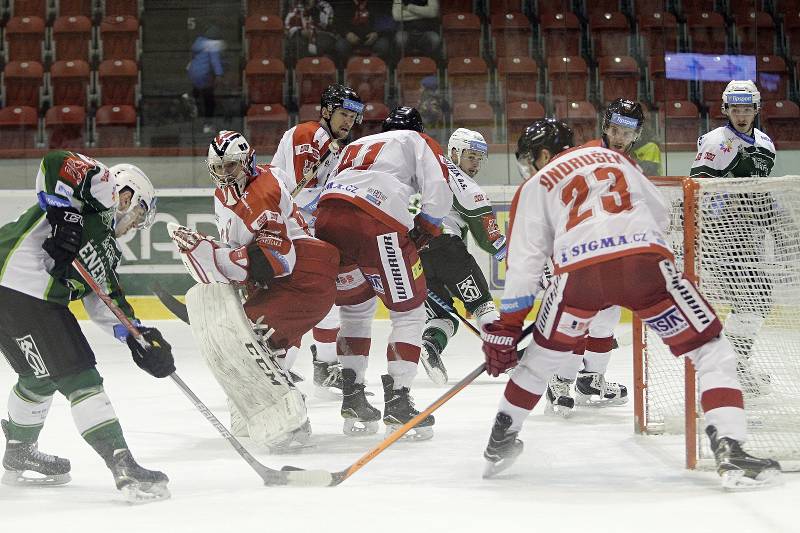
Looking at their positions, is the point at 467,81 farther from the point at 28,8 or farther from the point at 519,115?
the point at 28,8

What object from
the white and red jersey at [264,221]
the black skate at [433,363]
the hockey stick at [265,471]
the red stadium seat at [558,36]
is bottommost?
the black skate at [433,363]

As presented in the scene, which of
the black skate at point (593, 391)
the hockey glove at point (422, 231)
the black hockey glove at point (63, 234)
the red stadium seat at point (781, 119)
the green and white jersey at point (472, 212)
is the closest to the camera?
the black hockey glove at point (63, 234)

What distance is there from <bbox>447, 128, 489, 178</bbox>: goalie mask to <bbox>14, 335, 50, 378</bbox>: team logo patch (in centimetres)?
243

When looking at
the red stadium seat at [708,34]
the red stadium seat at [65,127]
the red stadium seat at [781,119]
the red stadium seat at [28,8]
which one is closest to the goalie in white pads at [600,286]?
the red stadium seat at [781,119]

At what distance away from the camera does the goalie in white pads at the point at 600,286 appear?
9.66ft

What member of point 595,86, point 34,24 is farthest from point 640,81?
point 34,24

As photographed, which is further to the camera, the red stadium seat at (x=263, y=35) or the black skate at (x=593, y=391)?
the red stadium seat at (x=263, y=35)

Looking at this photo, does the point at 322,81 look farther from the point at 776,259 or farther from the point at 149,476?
the point at 149,476

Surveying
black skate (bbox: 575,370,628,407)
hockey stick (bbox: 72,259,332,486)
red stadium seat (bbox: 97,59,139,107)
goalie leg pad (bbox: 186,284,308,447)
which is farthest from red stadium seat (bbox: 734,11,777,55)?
hockey stick (bbox: 72,259,332,486)

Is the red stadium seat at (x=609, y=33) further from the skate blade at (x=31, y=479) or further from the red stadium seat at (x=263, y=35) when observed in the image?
the skate blade at (x=31, y=479)

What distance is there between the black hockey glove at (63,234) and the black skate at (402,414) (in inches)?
52.8

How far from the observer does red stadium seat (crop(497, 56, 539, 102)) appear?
304 inches

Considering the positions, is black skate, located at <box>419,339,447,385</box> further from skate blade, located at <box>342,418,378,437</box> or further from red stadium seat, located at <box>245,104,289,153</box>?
red stadium seat, located at <box>245,104,289,153</box>

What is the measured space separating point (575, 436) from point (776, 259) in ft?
3.00
